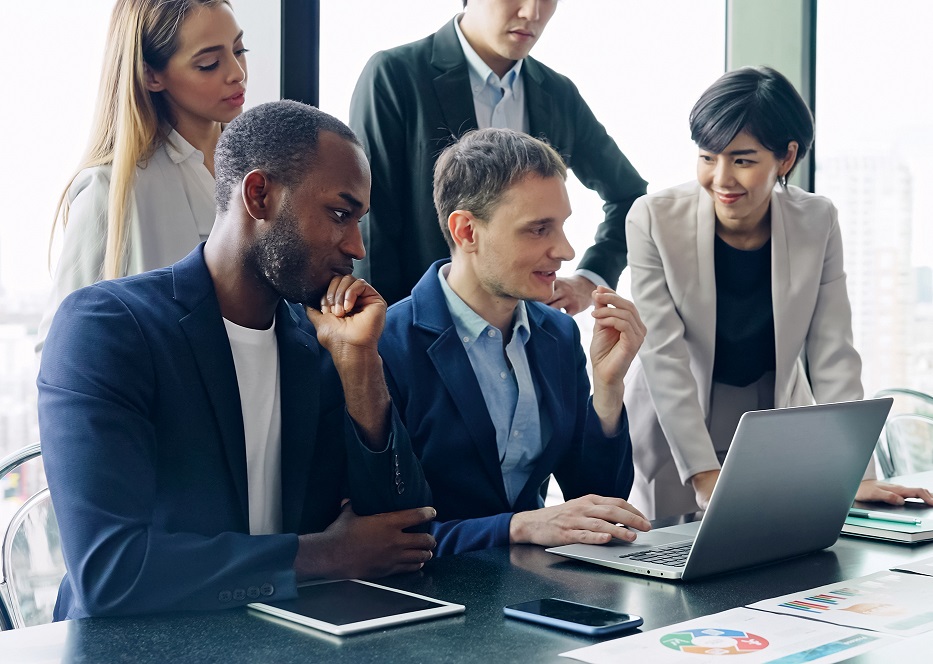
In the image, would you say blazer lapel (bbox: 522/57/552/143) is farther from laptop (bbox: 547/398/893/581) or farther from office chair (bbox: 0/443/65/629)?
office chair (bbox: 0/443/65/629)

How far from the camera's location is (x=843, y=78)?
13.9 feet

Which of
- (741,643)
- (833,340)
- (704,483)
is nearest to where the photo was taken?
(741,643)

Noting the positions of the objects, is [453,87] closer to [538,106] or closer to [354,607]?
[538,106]

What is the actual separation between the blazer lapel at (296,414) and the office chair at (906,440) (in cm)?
174

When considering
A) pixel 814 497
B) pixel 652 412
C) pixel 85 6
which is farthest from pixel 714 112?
pixel 85 6

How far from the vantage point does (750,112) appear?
7.97 feet

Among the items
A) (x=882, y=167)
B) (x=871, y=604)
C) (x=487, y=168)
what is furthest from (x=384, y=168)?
(x=882, y=167)

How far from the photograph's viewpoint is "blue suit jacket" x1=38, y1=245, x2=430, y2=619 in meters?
1.27

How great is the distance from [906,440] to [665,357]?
0.97 meters

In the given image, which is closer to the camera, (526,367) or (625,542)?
(625,542)

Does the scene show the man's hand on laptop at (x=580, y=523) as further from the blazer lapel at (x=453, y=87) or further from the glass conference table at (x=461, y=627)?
the blazer lapel at (x=453, y=87)

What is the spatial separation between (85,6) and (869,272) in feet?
10.7

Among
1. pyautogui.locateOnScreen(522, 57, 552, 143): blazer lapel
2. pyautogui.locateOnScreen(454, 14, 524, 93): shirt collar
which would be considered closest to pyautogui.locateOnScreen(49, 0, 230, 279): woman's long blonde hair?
pyautogui.locateOnScreen(454, 14, 524, 93): shirt collar

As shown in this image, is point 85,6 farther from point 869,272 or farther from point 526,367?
point 869,272
